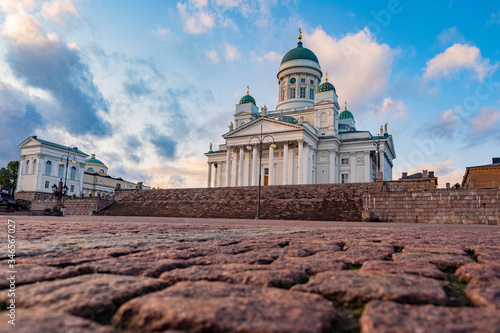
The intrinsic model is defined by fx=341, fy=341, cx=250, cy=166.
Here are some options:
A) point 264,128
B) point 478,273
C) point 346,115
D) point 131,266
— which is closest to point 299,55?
point 346,115

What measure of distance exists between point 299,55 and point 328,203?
40.3 meters

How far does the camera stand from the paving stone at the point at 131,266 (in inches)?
75.0

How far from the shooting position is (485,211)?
63.6 feet

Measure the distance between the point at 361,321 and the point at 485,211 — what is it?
2256cm

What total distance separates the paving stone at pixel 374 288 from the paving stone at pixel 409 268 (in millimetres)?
209

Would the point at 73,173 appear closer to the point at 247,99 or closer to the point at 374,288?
the point at 247,99

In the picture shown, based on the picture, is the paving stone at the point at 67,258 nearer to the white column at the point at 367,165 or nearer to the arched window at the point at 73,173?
the white column at the point at 367,165

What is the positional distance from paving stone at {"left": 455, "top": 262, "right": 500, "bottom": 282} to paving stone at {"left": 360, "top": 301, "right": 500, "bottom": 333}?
70 centimetres

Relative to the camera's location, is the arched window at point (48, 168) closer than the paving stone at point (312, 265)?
No

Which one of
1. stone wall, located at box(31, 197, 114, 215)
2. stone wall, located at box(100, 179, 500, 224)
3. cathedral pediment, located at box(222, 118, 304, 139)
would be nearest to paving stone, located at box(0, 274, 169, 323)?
stone wall, located at box(100, 179, 500, 224)

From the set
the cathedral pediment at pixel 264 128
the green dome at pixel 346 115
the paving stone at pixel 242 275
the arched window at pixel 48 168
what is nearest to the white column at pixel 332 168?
the cathedral pediment at pixel 264 128

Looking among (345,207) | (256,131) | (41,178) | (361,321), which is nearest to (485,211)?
(345,207)

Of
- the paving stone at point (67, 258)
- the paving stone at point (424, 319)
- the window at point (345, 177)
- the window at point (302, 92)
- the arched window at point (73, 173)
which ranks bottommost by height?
the paving stone at point (67, 258)

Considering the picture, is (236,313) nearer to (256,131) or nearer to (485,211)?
(485,211)
